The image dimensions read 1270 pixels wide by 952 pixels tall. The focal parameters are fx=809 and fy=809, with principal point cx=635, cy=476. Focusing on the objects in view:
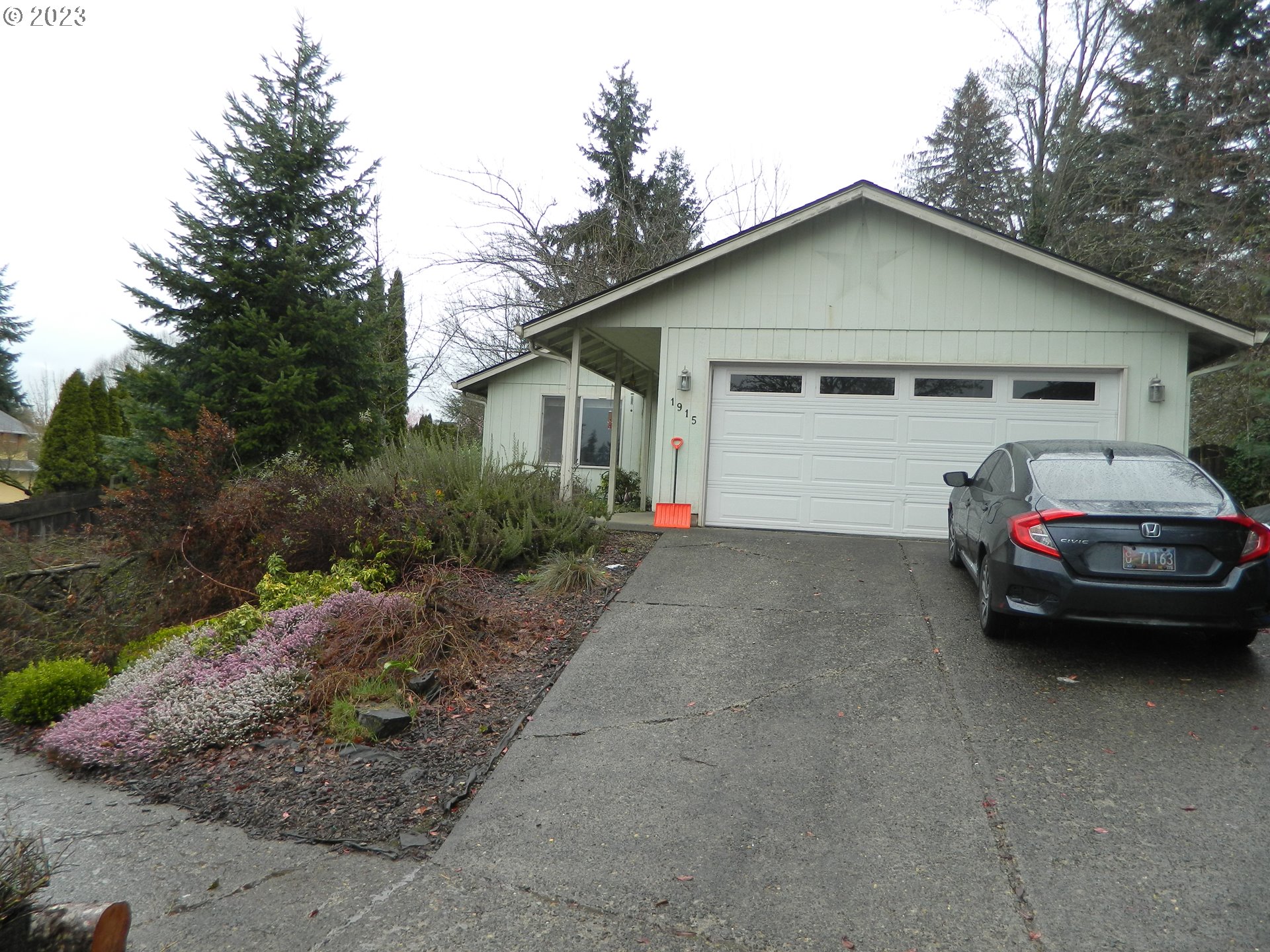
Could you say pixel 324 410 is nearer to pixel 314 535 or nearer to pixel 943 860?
pixel 314 535

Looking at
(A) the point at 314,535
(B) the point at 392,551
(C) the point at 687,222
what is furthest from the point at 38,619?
(C) the point at 687,222

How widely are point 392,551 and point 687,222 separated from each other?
20.6 m

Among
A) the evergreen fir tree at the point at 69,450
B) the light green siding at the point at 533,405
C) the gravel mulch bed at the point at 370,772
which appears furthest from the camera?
the evergreen fir tree at the point at 69,450

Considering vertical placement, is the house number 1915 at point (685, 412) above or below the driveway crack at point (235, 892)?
above

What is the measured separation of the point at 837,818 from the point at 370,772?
2.50 meters

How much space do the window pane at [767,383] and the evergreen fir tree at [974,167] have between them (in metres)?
15.3

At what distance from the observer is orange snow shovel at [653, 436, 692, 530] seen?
10664mm

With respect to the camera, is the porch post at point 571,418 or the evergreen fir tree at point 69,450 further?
the evergreen fir tree at point 69,450

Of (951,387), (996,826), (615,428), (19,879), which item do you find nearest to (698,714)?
(996,826)

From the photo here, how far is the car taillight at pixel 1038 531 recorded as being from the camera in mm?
5285

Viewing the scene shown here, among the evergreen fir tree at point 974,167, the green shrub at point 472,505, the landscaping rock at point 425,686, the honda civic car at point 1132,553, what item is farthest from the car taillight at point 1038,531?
the evergreen fir tree at point 974,167

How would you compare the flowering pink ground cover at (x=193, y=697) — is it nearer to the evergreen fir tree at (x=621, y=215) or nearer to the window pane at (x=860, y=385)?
the window pane at (x=860, y=385)

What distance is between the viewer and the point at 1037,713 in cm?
484

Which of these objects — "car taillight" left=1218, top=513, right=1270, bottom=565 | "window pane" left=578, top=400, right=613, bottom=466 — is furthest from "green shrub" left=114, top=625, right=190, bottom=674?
"window pane" left=578, top=400, right=613, bottom=466
